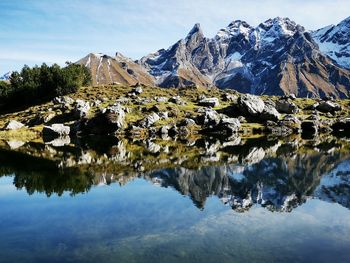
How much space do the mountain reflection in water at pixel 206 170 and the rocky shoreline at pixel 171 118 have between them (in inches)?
1367

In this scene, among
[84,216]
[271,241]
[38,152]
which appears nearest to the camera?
[271,241]

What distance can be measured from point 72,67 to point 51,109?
4318 centimetres

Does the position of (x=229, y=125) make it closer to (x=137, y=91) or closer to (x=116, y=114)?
(x=116, y=114)

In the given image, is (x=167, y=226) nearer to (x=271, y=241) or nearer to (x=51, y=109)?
(x=271, y=241)

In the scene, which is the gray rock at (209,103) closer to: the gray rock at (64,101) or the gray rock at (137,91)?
the gray rock at (137,91)

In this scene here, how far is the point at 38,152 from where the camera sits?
9000cm

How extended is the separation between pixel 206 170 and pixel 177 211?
2529cm

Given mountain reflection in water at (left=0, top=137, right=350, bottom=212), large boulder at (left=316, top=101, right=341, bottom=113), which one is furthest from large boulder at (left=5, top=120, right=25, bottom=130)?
large boulder at (left=316, top=101, right=341, bottom=113)

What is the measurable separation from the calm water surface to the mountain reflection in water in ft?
0.74

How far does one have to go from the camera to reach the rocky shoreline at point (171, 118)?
137m

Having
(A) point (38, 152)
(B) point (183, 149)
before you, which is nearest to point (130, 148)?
(B) point (183, 149)

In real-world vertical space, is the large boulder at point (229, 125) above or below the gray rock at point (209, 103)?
below

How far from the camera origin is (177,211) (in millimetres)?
42531

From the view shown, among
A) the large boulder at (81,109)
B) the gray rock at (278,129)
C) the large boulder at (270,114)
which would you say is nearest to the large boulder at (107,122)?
the large boulder at (81,109)
